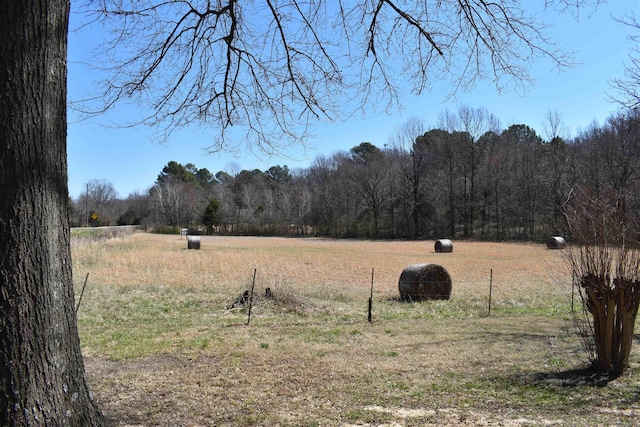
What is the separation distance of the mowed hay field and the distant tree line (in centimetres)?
3124

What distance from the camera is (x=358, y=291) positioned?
15281mm

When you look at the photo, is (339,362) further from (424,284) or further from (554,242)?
(554,242)

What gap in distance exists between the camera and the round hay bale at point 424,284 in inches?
541

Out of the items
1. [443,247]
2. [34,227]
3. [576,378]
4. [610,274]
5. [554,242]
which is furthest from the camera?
[443,247]

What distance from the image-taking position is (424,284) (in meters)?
13.8

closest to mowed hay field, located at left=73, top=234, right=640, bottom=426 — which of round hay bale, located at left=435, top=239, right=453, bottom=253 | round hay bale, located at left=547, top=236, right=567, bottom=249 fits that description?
round hay bale, located at left=435, top=239, right=453, bottom=253

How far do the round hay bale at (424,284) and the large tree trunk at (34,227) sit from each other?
1176 centimetres

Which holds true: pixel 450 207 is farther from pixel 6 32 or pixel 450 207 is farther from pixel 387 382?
pixel 6 32

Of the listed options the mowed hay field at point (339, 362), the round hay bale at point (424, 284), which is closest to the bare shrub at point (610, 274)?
the mowed hay field at point (339, 362)

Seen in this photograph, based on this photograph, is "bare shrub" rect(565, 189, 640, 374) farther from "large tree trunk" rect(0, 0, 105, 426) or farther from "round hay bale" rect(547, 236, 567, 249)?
"round hay bale" rect(547, 236, 567, 249)

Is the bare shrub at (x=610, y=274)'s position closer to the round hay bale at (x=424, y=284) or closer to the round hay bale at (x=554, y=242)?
the round hay bale at (x=424, y=284)

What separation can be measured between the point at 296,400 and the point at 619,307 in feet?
13.7

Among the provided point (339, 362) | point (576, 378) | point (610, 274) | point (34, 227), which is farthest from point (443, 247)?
point (34, 227)

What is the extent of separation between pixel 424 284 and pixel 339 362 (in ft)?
25.4
